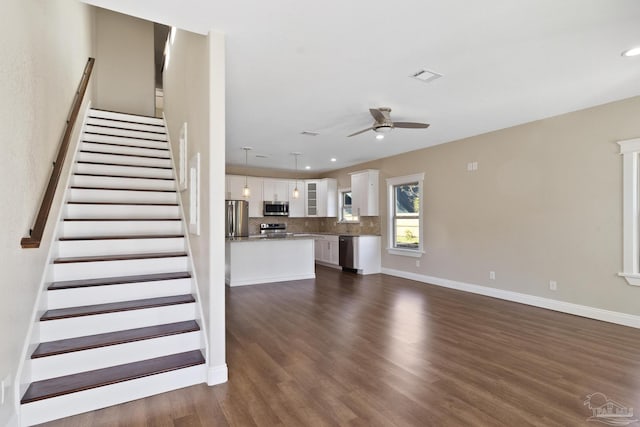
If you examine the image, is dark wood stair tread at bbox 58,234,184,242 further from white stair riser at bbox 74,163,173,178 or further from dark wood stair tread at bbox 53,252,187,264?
white stair riser at bbox 74,163,173,178

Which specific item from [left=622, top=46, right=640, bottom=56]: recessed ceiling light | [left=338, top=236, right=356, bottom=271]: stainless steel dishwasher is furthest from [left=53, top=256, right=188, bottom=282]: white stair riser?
[left=338, top=236, right=356, bottom=271]: stainless steel dishwasher

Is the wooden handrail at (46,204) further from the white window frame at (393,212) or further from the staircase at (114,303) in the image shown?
the white window frame at (393,212)

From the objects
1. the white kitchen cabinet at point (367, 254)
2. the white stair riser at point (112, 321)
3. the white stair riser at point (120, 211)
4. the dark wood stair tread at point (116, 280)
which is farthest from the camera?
the white kitchen cabinet at point (367, 254)

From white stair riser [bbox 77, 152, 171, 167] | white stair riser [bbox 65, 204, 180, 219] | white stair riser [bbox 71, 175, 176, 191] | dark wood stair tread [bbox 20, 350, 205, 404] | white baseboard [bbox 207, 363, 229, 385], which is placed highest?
white stair riser [bbox 77, 152, 171, 167]

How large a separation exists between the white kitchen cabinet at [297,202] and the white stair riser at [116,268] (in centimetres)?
592

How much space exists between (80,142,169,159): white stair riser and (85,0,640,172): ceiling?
115 cm

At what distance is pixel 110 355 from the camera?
231 centimetres

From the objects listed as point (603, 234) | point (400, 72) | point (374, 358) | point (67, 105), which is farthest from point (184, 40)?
point (603, 234)

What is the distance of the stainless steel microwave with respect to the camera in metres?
8.63

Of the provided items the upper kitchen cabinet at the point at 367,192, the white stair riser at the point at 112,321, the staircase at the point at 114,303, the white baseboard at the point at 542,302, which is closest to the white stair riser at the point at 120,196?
the staircase at the point at 114,303

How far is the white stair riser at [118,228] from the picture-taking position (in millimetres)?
3203

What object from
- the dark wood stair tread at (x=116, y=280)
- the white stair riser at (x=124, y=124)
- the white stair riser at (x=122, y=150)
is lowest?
the dark wood stair tread at (x=116, y=280)

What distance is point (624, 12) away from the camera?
2199 mm

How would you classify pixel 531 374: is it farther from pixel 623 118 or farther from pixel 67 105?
pixel 67 105
